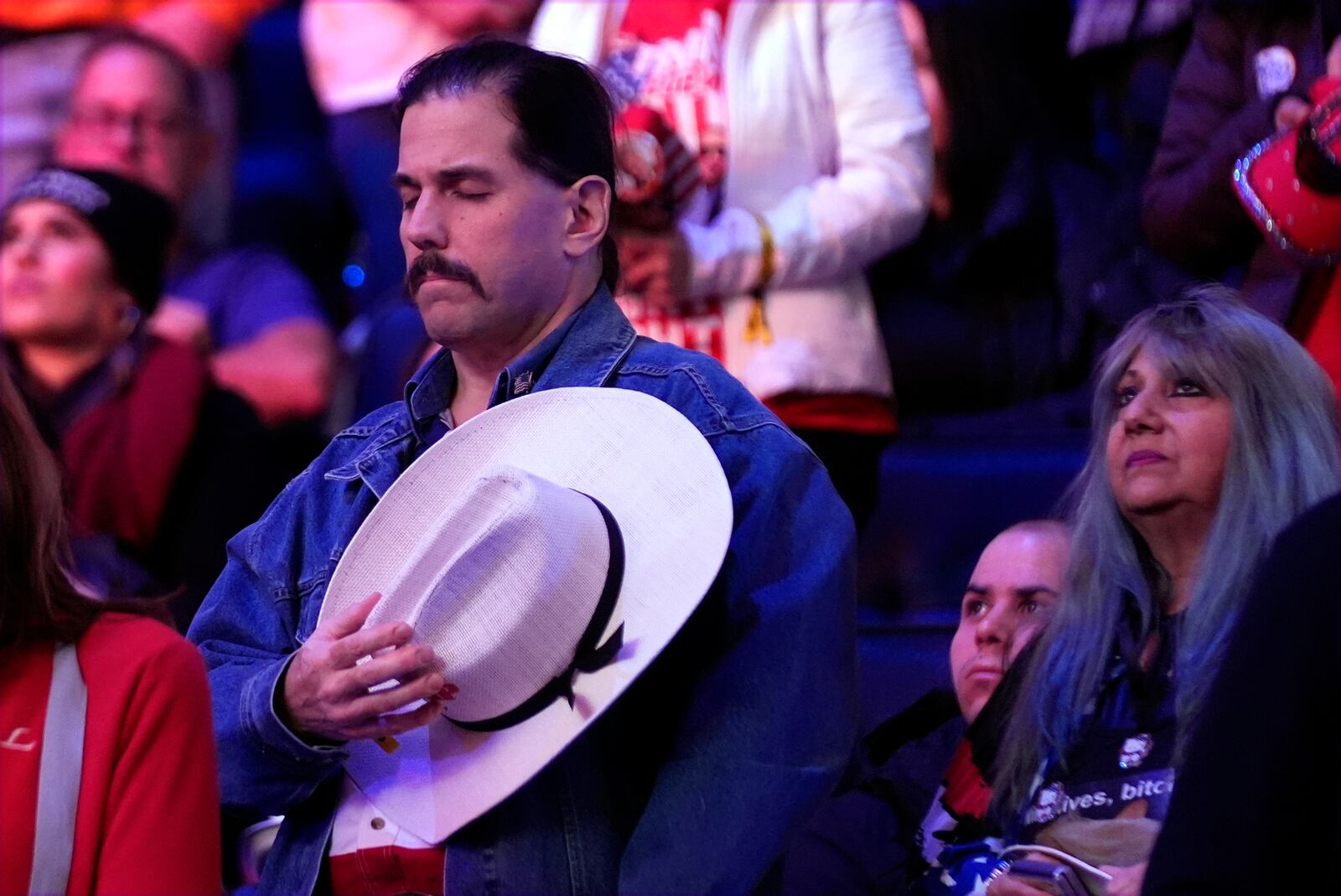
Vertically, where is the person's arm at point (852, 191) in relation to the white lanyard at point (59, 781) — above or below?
above

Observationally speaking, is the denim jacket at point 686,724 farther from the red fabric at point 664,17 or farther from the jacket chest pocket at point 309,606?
the red fabric at point 664,17

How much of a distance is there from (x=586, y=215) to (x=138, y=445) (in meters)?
1.43

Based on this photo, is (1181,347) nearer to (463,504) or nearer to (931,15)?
(463,504)

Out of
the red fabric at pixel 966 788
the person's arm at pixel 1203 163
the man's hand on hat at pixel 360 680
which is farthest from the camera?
the person's arm at pixel 1203 163

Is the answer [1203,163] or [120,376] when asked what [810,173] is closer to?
[1203,163]

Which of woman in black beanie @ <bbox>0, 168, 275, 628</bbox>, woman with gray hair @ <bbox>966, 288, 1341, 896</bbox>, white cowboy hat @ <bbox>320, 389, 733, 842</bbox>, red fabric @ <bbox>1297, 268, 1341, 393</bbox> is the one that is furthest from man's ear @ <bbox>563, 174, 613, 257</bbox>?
woman in black beanie @ <bbox>0, 168, 275, 628</bbox>

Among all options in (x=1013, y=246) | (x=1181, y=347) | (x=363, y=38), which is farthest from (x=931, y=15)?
(x=1181, y=347)

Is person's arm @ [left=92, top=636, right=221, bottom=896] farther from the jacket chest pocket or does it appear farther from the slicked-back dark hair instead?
the slicked-back dark hair

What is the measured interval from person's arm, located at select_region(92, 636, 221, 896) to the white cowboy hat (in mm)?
196

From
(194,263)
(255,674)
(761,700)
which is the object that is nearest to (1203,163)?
(761,700)

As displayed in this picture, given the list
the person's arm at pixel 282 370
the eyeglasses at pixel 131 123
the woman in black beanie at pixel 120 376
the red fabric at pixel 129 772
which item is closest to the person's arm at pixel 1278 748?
the red fabric at pixel 129 772

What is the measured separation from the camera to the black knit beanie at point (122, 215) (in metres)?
3.27

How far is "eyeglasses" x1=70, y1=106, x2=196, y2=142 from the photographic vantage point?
3791 mm

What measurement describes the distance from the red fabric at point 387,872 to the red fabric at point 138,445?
1469 mm
